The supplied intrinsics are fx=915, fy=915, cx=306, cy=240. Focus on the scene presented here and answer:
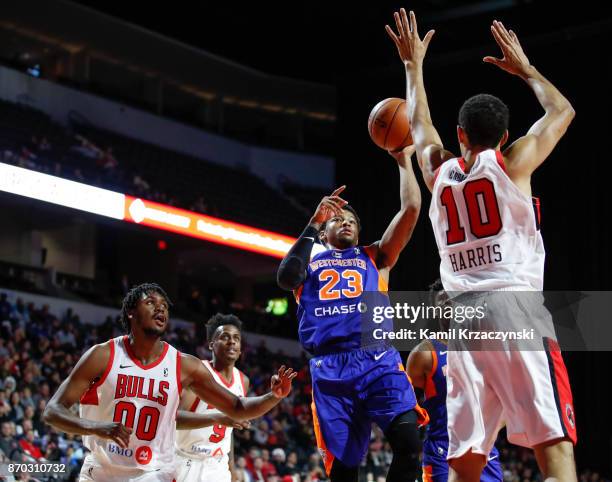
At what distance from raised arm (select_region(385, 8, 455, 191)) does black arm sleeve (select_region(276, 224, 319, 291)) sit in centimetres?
144

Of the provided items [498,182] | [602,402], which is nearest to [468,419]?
[498,182]

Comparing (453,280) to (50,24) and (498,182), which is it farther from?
(50,24)

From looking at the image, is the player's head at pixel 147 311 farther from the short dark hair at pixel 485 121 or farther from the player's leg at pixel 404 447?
the short dark hair at pixel 485 121

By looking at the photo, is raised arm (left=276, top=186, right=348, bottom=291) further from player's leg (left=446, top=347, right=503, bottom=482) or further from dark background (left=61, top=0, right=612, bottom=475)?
dark background (left=61, top=0, right=612, bottom=475)

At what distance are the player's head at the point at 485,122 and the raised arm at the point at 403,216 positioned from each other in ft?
4.83

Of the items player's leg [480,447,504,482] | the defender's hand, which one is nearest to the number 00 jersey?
the defender's hand

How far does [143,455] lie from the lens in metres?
5.08

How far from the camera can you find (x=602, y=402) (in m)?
19.2

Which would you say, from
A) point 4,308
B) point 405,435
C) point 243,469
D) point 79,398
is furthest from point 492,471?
point 4,308

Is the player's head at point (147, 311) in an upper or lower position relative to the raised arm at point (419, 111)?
lower

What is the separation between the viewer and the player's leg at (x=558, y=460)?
3.54 metres

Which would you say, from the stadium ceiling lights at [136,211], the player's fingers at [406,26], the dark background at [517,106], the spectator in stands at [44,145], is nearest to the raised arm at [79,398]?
the player's fingers at [406,26]

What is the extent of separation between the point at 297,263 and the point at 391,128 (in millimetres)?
1114

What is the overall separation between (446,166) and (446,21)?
17.1 meters
